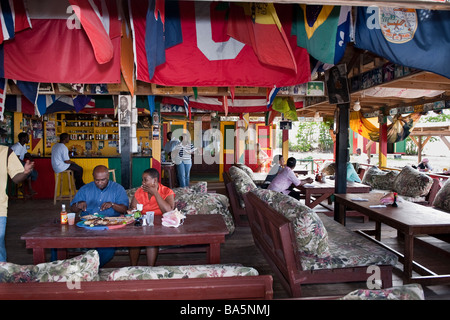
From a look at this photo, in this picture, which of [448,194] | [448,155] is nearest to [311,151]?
[448,155]

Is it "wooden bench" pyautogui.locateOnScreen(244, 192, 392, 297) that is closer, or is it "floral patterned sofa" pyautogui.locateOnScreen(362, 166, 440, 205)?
"wooden bench" pyautogui.locateOnScreen(244, 192, 392, 297)

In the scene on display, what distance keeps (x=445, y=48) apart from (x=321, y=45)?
116 cm

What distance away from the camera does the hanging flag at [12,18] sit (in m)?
2.95

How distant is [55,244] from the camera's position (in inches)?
103

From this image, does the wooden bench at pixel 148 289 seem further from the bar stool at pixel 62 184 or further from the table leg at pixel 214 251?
the bar stool at pixel 62 184

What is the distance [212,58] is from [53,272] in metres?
2.74

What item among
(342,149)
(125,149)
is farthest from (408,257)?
(125,149)

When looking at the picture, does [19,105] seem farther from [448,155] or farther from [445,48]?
[448,155]

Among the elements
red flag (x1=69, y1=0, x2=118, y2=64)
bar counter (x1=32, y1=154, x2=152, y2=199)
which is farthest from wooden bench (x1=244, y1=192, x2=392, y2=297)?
bar counter (x1=32, y1=154, x2=152, y2=199)

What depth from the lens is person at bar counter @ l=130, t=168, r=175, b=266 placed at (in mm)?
3373

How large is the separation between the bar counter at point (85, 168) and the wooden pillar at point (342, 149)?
5.50 meters

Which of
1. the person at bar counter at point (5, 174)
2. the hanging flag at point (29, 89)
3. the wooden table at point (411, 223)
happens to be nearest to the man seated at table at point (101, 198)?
the person at bar counter at point (5, 174)

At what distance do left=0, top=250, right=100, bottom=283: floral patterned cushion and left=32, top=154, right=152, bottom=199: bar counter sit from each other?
7.11m

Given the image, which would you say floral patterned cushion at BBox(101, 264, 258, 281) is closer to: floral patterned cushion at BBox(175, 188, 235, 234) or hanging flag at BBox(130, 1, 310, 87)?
hanging flag at BBox(130, 1, 310, 87)
